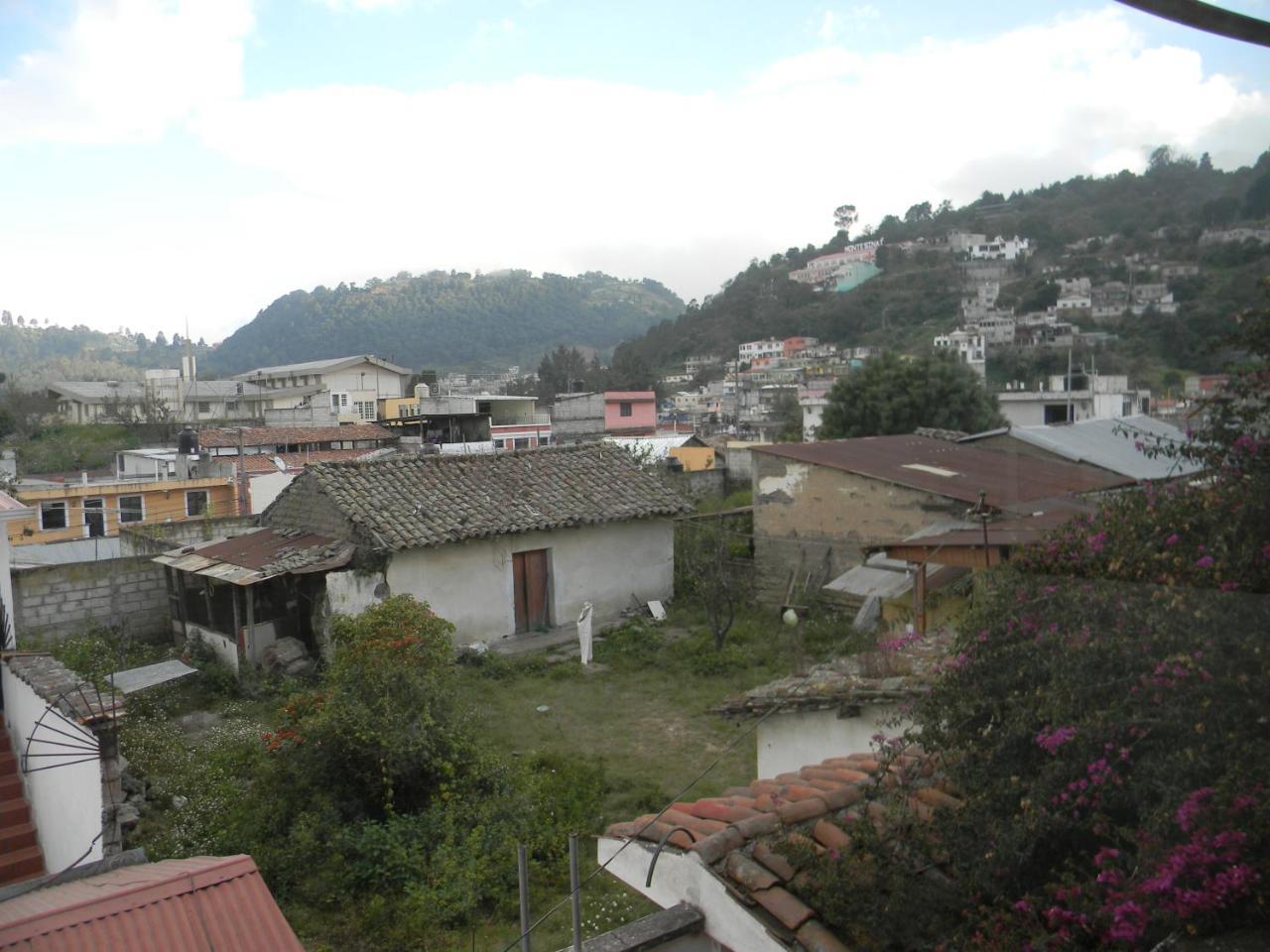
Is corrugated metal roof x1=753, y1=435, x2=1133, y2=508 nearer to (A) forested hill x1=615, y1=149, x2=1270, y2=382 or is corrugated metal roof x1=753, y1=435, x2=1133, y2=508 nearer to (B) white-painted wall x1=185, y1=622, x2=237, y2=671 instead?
(A) forested hill x1=615, y1=149, x2=1270, y2=382

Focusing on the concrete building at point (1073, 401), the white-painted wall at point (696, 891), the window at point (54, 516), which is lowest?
the window at point (54, 516)

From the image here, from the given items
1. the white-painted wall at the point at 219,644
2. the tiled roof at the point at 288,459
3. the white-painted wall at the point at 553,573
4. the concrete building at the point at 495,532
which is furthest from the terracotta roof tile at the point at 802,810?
the tiled roof at the point at 288,459

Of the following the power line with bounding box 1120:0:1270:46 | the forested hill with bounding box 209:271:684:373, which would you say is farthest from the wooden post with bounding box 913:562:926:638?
the forested hill with bounding box 209:271:684:373

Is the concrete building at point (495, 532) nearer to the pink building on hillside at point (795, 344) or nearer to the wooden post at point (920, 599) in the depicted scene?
the wooden post at point (920, 599)

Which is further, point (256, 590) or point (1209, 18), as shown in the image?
point (256, 590)

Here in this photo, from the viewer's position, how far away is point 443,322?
8800 centimetres

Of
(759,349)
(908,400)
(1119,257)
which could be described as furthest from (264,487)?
(1119,257)

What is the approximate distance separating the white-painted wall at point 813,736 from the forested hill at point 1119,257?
224 centimetres

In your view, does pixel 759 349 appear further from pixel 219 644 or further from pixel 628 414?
pixel 219 644

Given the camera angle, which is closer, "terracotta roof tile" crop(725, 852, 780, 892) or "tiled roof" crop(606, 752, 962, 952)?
"tiled roof" crop(606, 752, 962, 952)

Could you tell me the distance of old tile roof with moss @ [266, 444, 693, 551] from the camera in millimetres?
12164

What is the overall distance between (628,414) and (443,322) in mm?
54573

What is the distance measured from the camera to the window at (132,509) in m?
Result: 23.0

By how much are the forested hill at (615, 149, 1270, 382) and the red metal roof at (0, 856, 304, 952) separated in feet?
13.4
